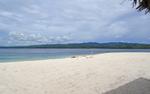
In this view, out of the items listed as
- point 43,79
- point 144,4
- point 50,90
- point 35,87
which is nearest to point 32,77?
point 43,79

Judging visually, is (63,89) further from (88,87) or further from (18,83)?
(18,83)

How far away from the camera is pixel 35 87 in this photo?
241 inches

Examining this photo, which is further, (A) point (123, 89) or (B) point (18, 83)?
(B) point (18, 83)

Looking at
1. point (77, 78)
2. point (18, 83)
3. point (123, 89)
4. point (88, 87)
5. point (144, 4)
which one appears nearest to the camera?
point (144, 4)

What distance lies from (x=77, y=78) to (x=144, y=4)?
384 centimetres

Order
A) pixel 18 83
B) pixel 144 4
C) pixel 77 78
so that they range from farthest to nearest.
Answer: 1. pixel 77 78
2. pixel 18 83
3. pixel 144 4

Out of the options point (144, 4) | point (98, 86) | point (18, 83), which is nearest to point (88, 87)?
point (98, 86)

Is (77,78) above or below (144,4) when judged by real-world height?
below

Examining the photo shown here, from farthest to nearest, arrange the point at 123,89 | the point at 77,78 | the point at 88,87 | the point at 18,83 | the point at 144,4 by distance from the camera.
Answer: the point at 77,78, the point at 18,83, the point at 88,87, the point at 123,89, the point at 144,4

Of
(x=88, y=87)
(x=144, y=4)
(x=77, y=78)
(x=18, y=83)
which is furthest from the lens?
(x=77, y=78)

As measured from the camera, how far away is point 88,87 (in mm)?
5992

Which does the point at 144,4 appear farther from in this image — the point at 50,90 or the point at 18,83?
the point at 18,83

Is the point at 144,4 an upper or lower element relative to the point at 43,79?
upper

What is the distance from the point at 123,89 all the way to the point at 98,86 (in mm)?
799
